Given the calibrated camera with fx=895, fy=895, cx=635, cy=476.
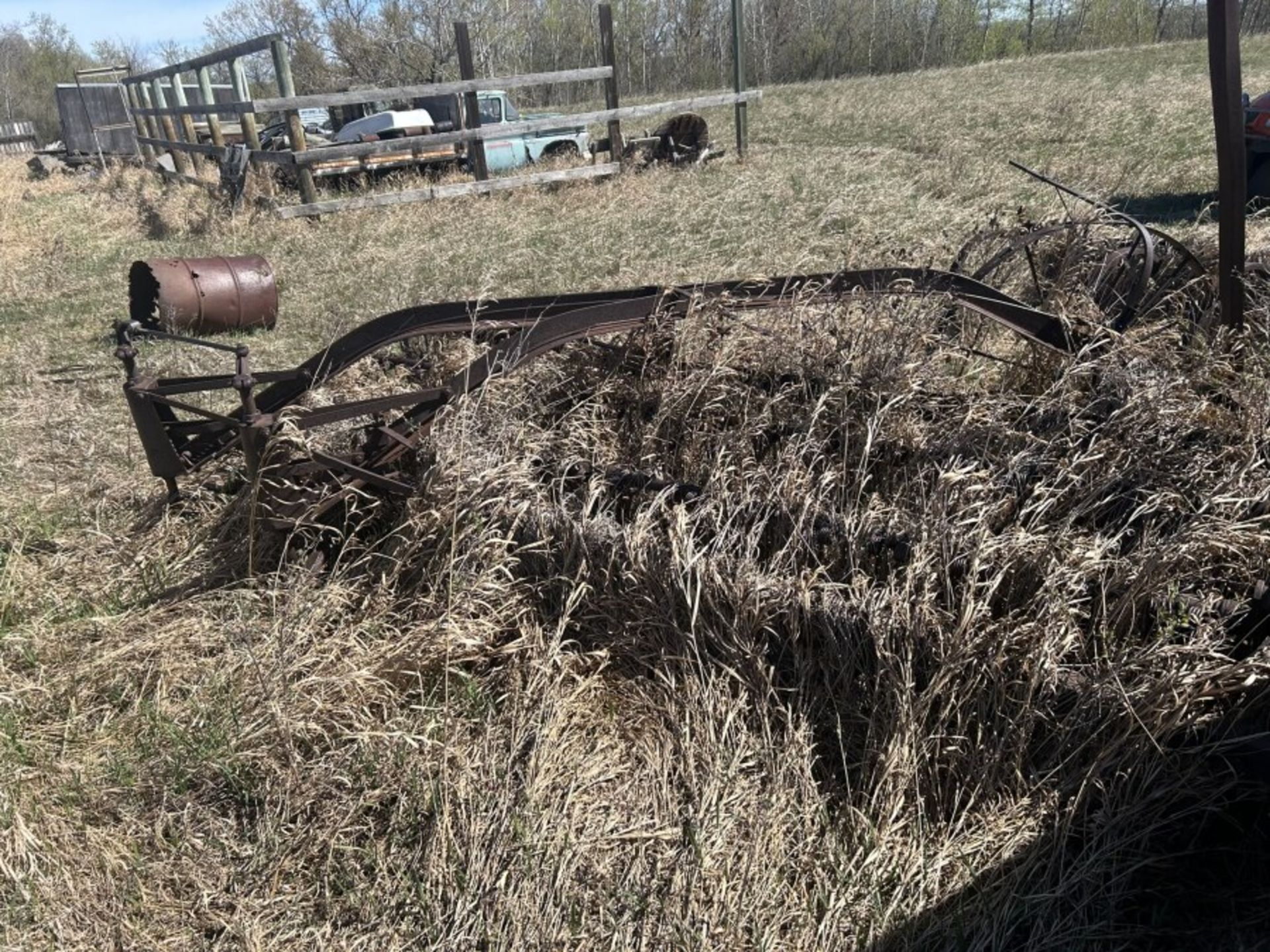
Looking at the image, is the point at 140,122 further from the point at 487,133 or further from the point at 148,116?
the point at 487,133

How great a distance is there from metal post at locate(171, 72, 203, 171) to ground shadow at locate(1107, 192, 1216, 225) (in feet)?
46.3

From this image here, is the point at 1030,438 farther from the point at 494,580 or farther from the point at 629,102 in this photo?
the point at 629,102

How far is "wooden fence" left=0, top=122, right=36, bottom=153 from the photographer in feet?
124

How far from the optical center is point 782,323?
3582mm

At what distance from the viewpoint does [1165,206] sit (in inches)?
353

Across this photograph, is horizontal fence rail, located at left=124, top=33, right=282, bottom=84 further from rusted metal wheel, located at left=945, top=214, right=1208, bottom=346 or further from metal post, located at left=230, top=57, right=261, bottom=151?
rusted metal wheel, located at left=945, top=214, right=1208, bottom=346

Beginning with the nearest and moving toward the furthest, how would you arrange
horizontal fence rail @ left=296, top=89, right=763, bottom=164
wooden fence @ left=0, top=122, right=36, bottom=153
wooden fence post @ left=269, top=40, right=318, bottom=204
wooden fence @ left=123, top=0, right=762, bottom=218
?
wooden fence post @ left=269, top=40, right=318, bottom=204, wooden fence @ left=123, top=0, right=762, bottom=218, horizontal fence rail @ left=296, top=89, right=763, bottom=164, wooden fence @ left=0, top=122, right=36, bottom=153

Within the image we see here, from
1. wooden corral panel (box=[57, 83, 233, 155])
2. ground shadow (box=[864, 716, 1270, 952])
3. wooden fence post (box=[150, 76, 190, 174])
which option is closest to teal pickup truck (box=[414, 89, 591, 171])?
wooden fence post (box=[150, 76, 190, 174])

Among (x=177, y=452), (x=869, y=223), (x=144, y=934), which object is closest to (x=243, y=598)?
(x=177, y=452)

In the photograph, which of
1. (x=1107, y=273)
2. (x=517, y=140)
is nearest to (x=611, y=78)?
(x=517, y=140)

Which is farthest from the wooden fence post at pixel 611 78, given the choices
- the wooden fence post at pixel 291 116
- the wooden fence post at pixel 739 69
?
the wooden fence post at pixel 291 116

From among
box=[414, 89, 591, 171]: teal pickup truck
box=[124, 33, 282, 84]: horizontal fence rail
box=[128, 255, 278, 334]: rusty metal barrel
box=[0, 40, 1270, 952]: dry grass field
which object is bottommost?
box=[0, 40, 1270, 952]: dry grass field

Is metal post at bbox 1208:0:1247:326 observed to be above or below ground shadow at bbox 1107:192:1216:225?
above

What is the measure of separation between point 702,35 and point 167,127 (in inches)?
1026
